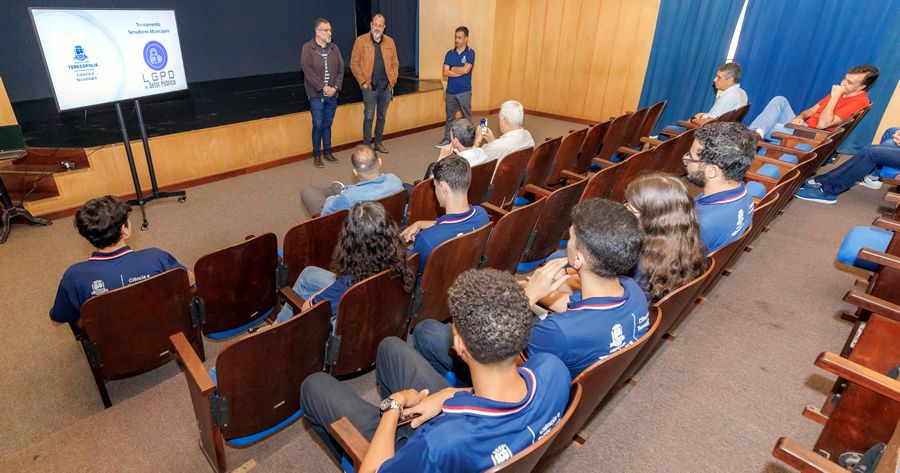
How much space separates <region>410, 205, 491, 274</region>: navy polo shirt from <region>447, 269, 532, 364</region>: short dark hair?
1.00 m

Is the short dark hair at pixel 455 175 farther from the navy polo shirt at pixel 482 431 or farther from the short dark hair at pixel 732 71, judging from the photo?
the short dark hair at pixel 732 71

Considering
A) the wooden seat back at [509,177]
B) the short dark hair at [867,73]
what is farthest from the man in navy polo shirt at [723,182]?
the short dark hair at [867,73]

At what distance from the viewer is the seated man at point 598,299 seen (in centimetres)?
140

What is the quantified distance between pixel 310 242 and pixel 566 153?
2381mm

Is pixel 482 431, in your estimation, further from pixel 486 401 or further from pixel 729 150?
pixel 729 150

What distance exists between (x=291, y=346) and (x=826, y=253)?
149 inches

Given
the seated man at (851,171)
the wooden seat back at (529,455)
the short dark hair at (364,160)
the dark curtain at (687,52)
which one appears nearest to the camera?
the wooden seat back at (529,455)

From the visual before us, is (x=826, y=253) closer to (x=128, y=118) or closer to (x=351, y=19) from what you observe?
(x=128, y=118)

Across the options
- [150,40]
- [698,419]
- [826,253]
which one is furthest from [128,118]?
[826,253]

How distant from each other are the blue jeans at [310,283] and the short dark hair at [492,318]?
112cm

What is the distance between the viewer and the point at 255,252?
216 cm

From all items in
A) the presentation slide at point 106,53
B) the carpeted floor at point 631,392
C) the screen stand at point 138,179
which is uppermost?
the presentation slide at point 106,53

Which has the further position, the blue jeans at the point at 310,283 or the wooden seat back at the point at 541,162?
the wooden seat back at the point at 541,162

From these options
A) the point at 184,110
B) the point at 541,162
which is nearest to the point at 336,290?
the point at 541,162
